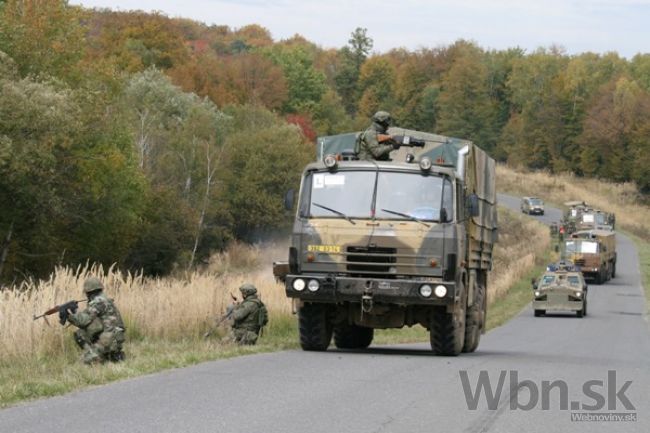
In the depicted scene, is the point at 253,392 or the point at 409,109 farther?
the point at 409,109

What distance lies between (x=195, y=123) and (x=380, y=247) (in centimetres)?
6130

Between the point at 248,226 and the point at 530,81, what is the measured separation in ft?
304

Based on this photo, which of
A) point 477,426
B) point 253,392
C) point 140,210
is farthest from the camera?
point 140,210

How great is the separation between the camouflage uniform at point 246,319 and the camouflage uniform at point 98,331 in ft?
12.1

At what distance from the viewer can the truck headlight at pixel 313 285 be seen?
57.6 feet

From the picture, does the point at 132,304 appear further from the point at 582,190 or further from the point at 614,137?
the point at 614,137

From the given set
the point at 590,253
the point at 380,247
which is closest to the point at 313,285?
the point at 380,247

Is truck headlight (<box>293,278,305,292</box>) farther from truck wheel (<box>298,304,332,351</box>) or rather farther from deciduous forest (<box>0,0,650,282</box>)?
deciduous forest (<box>0,0,650,282</box>)

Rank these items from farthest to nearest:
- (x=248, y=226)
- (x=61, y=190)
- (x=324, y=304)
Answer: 1. (x=248, y=226)
2. (x=61, y=190)
3. (x=324, y=304)

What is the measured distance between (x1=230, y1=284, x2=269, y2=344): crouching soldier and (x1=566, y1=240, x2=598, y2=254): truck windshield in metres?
50.0

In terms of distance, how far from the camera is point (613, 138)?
13300cm

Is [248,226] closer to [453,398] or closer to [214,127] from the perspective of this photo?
[214,127]

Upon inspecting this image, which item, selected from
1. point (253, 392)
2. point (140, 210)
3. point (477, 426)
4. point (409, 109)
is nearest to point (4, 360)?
point (253, 392)

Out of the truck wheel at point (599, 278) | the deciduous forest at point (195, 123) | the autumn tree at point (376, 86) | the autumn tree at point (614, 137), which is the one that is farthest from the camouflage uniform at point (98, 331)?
the autumn tree at point (376, 86)
